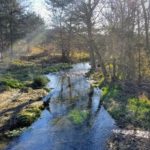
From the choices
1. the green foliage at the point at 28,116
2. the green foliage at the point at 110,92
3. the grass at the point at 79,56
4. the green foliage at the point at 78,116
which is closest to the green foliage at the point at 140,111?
the green foliage at the point at 110,92

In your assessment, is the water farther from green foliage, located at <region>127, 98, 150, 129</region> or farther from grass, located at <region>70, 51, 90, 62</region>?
grass, located at <region>70, 51, 90, 62</region>

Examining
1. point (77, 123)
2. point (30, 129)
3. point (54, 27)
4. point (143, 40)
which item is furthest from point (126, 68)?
point (54, 27)

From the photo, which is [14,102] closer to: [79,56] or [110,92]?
[110,92]

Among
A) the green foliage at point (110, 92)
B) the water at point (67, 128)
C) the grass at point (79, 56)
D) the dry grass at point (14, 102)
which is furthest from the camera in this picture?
the grass at point (79, 56)

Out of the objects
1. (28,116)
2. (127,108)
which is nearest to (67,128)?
(28,116)

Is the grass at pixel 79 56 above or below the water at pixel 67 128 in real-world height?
above

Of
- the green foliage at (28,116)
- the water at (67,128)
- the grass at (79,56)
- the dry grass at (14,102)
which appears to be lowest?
the water at (67,128)

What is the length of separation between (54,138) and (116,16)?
56.6 feet

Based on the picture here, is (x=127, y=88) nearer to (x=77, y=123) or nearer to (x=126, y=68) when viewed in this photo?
(x=126, y=68)

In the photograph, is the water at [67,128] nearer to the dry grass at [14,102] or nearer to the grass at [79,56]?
the dry grass at [14,102]

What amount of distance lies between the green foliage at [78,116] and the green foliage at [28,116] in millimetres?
2084

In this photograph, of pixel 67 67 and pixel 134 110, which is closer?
pixel 134 110

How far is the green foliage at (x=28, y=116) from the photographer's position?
18.0 metres

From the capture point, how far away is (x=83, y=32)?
44.0 metres
